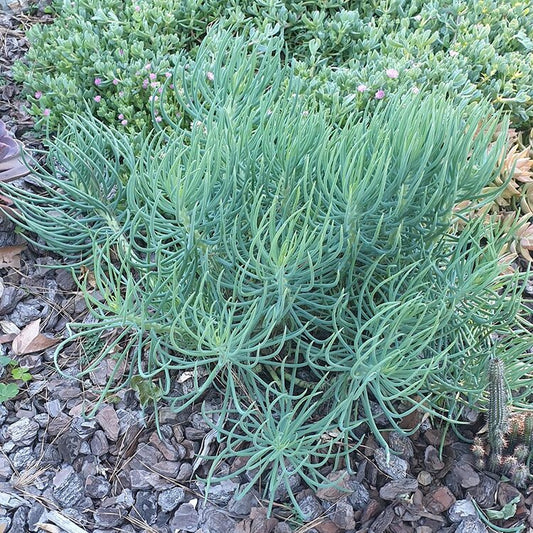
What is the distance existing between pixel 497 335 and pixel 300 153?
1011 mm

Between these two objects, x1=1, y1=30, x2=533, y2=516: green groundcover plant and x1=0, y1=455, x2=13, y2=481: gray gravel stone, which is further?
x1=0, y1=455, x2=13, y2=481: gray gravel stone

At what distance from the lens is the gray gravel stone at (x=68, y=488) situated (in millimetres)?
1918

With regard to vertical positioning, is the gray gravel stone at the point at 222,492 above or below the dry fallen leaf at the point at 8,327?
above

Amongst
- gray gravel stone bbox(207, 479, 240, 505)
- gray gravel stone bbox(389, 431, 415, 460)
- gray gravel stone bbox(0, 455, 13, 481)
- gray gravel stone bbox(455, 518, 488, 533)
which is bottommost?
gray gravel stone bbox(0, 455, 13, 481)

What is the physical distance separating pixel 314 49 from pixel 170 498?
70.3 inches

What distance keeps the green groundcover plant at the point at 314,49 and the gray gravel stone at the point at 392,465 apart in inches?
47.0

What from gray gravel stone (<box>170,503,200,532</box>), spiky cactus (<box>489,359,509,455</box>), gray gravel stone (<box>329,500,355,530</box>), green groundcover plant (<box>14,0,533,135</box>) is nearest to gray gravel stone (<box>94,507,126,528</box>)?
gray gravel stone (<box>170,503,200,532</box>)

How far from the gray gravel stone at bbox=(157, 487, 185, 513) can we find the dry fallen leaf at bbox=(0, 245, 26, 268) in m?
1.01

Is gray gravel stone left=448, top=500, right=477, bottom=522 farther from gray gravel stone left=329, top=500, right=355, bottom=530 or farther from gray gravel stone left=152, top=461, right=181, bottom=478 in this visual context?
gray gravel stone left=152, top=461, right=181, bottom=478

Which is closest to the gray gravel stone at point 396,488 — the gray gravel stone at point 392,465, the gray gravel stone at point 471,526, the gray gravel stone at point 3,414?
A: the gray gravel stone at point 392,465

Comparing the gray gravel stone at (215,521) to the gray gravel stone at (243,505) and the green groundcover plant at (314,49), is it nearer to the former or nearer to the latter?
the gray gravel stone at (243,505)

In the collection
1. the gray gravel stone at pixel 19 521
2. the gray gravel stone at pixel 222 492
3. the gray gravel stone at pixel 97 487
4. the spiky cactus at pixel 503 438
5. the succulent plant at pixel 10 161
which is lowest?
the gray gravel stone at pixel 19 521

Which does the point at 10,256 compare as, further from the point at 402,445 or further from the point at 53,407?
the point at 402,445

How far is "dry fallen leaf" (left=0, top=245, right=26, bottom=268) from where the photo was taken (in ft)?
8.11
